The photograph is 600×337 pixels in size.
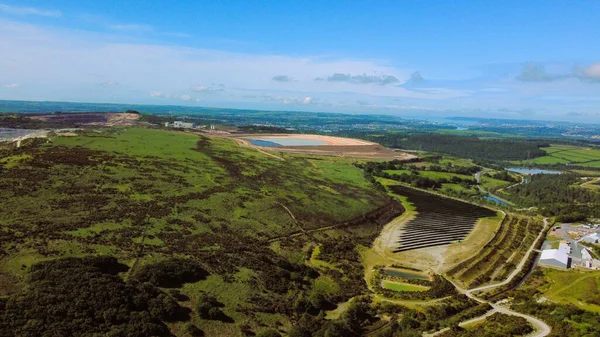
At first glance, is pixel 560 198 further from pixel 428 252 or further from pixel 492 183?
pixel 428 252

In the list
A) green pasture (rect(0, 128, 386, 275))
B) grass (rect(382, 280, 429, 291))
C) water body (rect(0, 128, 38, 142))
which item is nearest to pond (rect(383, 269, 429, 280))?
grass (rect(382, 280, 429, 291))

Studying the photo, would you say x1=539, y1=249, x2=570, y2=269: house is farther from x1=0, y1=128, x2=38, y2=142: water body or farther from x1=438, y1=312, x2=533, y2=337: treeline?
x1=0, y1=128, x2=38, y2=142: water body

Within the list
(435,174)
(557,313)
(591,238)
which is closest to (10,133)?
(557,313)

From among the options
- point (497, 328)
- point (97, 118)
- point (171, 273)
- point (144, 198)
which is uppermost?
point (97, 118)

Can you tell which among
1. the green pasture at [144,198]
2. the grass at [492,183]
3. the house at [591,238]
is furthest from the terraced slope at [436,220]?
the grass at [492,183]

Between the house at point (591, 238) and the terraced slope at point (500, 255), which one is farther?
the house at point (591, 238)

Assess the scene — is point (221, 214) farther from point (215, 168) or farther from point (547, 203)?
point (547, 203)

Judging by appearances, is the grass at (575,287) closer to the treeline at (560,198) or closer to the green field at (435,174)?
the treeline at (560,198)
